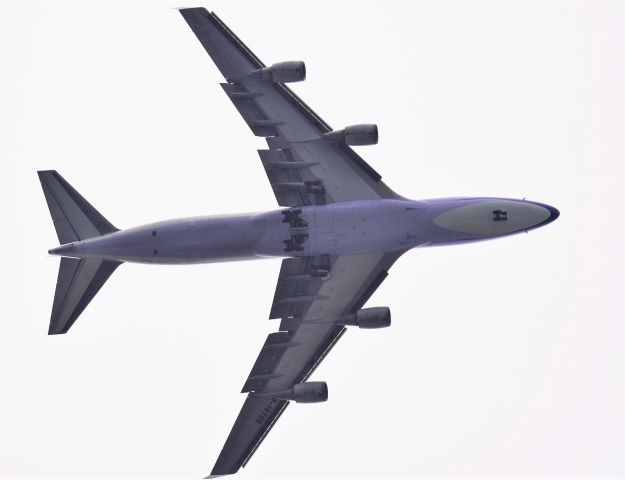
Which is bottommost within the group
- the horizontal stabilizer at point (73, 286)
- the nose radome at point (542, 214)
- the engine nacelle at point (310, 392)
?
the engine nacelle at point (310, 392)

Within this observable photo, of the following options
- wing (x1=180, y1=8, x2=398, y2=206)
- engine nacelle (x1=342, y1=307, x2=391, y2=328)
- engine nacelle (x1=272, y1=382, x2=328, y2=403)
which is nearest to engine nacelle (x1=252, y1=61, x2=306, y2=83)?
wing (x1=180, y1=8, x2=398, y2=206)

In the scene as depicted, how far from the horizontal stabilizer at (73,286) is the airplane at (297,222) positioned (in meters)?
0.06

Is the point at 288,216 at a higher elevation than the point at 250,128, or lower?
lower

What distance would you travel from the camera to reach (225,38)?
62.6m

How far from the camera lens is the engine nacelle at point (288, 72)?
61656 mm

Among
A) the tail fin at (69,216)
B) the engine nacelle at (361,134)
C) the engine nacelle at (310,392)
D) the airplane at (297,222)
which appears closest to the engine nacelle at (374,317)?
the airplane at (297,222)

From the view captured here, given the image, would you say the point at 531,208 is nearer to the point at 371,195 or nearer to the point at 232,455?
the point at 371,195

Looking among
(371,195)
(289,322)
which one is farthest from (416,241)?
(289,322)

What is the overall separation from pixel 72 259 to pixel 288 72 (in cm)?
1644

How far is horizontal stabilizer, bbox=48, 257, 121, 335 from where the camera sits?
215 feet

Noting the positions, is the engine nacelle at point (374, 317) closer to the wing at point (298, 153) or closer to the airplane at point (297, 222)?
the airplane at point (297, 222)

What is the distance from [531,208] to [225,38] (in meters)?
19.1

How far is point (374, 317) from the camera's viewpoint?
209ft

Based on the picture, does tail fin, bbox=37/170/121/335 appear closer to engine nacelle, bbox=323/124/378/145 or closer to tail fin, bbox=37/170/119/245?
tail fin, bbox=37/170/119/245
